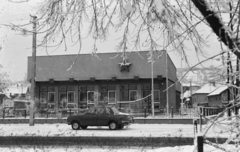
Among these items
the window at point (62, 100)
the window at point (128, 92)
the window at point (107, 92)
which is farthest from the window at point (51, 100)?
the window at point (128, 92)

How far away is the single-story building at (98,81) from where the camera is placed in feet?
141

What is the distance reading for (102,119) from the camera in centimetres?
2103

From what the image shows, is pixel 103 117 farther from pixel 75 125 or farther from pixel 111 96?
pixel 111 96

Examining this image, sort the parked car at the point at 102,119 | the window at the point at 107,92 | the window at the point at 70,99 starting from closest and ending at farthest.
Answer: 1. the parked car at the point at 102,119
2. the window at the point at 107,92
3. the window at the point at 70,99

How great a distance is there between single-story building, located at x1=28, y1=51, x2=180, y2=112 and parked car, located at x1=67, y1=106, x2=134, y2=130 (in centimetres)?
2037

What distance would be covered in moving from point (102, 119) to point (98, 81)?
24.3 m

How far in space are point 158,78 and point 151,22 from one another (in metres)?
36.6

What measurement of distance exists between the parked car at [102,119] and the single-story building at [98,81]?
20.4m

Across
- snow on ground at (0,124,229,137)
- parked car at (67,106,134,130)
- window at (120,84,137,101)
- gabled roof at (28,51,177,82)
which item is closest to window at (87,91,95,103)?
gabled roof at (28,51,177,82)

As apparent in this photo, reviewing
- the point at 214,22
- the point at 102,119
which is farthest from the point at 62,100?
the point at 214,22

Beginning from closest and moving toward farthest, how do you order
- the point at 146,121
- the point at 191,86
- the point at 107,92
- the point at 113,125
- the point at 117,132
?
1. the point at 117,132
2. the point at 113,125
3. the point at 146,121
4. the point at 107,92
5. the point at 191,86

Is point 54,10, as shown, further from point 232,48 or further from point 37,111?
point 37,111

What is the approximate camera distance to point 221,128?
3861mm

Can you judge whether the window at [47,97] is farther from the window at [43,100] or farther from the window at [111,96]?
the window at [111,96]
